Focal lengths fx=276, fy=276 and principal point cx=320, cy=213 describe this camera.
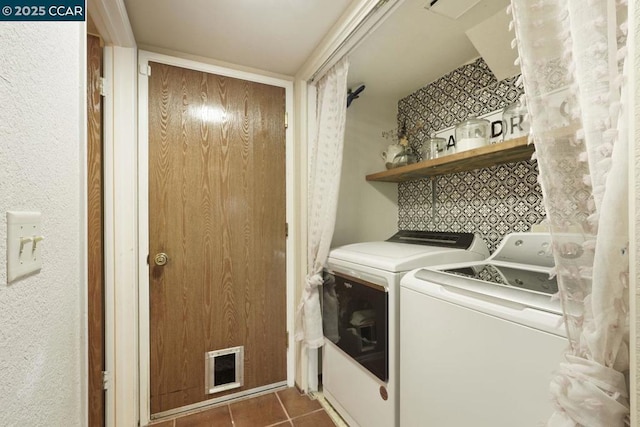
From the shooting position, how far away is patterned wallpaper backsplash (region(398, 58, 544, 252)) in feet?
4.97

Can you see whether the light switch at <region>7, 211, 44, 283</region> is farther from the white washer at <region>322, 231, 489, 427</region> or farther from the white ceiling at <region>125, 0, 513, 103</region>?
the white ceiling at <region>125, 0, 513, 103</region>

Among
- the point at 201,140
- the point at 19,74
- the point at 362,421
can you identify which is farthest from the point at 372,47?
the point at 362,421

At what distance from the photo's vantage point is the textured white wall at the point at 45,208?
471 mm

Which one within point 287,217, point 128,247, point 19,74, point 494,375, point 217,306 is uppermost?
point 19,74

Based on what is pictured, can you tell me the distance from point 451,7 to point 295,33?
79 centimetres

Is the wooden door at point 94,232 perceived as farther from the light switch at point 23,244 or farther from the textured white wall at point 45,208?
the light switch at point 23,244

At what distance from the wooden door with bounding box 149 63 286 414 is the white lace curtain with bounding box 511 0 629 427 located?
5.15 ft

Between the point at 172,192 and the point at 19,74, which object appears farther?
the point at 172,192

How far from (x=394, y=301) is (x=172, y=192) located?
1.42 meters

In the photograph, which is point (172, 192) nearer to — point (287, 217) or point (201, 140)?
point (201, 140)

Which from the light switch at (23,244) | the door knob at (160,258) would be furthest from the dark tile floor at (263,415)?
the light switch at (23,244)

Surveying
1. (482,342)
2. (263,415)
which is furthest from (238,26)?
(263,415)

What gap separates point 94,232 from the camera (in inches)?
54.1

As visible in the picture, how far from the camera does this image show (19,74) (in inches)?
19.8
